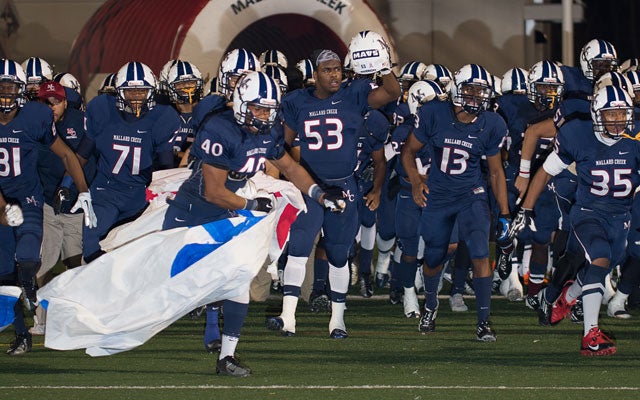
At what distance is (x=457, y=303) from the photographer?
10445 millimetres

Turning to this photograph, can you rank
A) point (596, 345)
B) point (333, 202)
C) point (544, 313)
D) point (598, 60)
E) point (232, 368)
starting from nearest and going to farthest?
point (232, 368)
point (596, 345)
point (333, 202)
point (544, 313)
point (598, 60)

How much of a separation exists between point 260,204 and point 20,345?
171cm

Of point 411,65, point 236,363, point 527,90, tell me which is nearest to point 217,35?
point 411,65

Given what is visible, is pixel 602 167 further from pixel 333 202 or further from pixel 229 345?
pixel 229 345

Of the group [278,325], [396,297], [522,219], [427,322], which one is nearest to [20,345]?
[278,325]

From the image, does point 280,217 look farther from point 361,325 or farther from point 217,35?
point 217,35

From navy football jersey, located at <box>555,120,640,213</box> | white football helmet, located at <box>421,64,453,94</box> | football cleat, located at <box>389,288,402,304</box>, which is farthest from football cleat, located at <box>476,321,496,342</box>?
white football helmet, located at <box>421,64,453,94</box>

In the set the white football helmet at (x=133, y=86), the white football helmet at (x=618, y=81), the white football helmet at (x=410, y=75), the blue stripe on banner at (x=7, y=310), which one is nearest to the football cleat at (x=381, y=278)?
the white football helmet at (x=410, y=75)

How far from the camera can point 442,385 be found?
7.25 metres

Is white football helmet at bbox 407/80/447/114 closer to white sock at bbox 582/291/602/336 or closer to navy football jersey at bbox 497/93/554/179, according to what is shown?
navy football jersey at bbox 497/93/554/179

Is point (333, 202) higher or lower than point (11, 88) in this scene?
lower

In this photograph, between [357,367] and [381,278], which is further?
[381,278]

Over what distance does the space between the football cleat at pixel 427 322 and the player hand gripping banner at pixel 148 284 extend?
1915 millimetres

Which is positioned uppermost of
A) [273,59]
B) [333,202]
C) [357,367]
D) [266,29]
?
[266,29]
